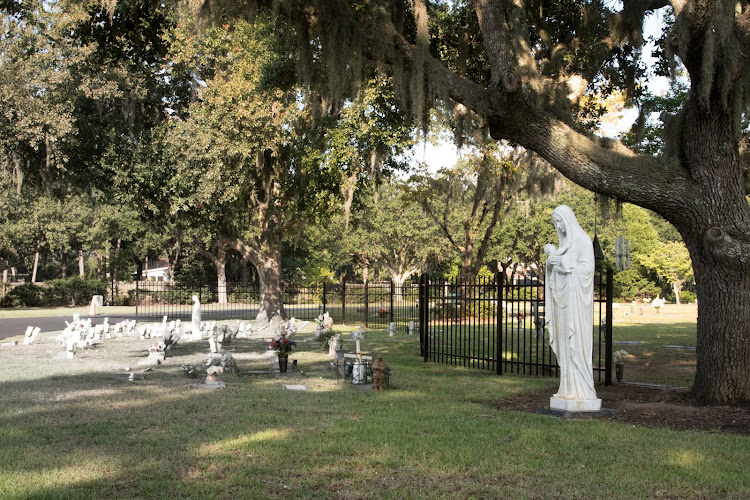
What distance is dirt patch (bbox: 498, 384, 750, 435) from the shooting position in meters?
7.62

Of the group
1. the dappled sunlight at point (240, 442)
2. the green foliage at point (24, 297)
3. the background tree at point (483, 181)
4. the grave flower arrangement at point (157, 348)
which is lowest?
the dappled sunlight at point (240, 442)

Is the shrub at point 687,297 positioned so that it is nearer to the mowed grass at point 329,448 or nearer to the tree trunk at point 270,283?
the tree trunk at point 270,283

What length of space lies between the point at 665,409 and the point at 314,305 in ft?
118

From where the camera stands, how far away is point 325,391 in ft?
32.8

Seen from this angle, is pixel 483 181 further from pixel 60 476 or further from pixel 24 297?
pixel 24 297

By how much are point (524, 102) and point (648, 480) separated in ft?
17.1

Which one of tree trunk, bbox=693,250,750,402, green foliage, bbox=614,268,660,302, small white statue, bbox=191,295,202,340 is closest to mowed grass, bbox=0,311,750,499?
tree trunk, bbox=693,250,750,402

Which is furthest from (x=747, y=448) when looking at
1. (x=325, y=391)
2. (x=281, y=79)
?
(x=281, y=79)

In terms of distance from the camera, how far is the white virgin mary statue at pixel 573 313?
8062 mm

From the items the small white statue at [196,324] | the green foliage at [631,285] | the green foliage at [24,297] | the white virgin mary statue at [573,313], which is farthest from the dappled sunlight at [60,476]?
the green foliage at [631,285]

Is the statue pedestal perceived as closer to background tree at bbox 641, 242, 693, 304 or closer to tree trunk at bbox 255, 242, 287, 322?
tree trunk at bbox 255, 242, 287, 322

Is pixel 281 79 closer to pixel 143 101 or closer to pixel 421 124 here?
pixel 421 124

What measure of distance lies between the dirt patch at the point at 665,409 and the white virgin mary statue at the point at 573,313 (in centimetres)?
51

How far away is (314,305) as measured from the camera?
43625 mm
